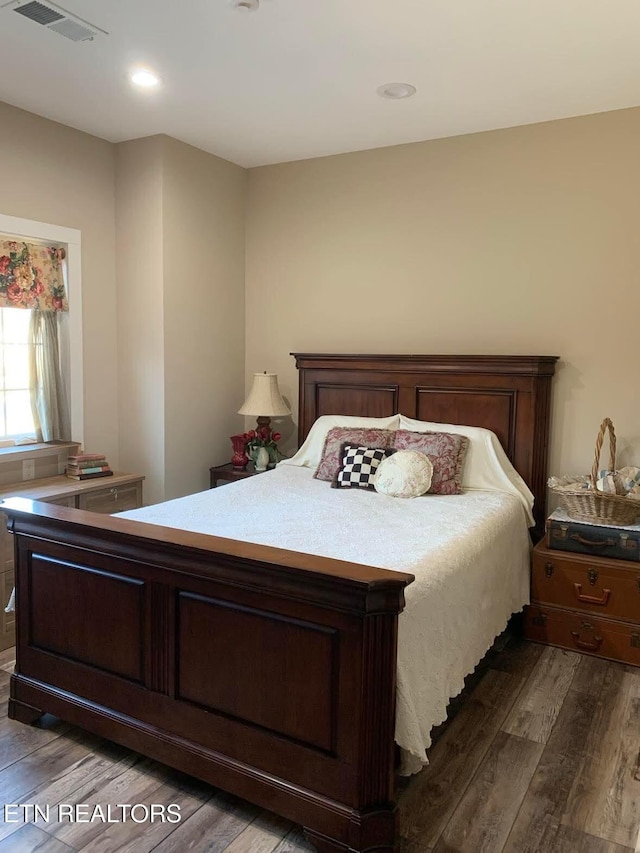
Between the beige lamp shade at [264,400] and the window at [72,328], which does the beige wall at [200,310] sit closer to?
the beige lamp shade at [264,400]

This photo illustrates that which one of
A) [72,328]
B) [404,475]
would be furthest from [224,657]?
[72,328]

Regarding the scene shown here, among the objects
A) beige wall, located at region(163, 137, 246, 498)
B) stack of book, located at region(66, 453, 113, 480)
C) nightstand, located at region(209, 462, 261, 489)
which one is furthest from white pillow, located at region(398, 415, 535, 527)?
stack of book, located at region(66, 453, 113, 480)

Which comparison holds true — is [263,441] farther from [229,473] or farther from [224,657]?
[224,657]

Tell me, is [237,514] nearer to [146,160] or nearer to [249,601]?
[249,601]

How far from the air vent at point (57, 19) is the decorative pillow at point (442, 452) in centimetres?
237

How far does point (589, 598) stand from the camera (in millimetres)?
3135

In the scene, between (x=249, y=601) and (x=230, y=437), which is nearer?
(x=249, y=601)

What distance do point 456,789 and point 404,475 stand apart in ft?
4.94

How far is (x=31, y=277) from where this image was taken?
12.2ft

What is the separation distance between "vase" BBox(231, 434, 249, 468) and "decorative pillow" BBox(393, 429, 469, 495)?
112cm

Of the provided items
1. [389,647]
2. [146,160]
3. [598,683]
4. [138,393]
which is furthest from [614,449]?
[146,160]

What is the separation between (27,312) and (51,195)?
0.68 meters

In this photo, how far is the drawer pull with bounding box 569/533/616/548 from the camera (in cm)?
312

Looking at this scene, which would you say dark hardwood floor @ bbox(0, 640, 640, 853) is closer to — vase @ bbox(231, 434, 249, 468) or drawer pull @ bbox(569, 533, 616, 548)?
drawer pull @ bbox(569, 533, 616, 548)
